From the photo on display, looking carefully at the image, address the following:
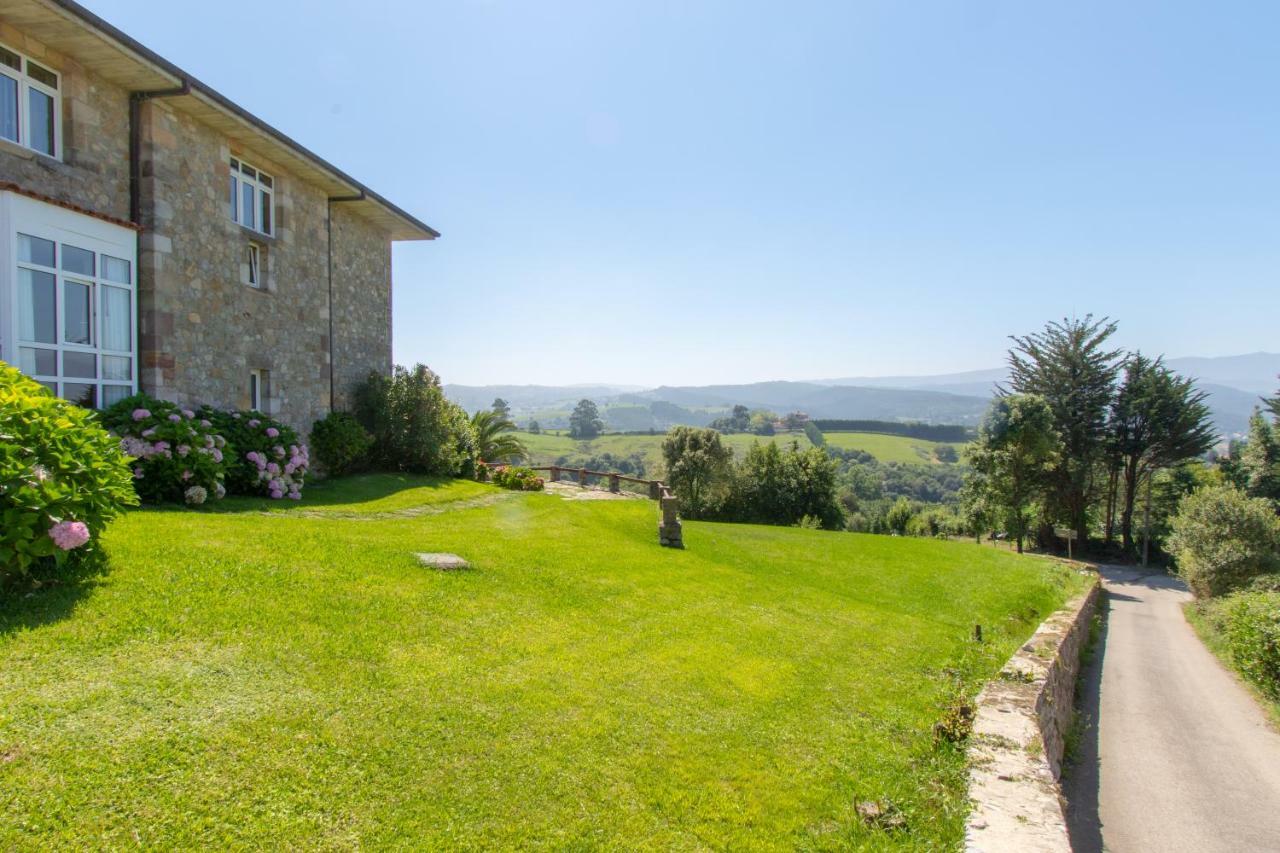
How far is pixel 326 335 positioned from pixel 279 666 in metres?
13.2

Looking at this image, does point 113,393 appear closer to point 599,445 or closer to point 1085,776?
point 1085,776

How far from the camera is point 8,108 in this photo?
29.0ft

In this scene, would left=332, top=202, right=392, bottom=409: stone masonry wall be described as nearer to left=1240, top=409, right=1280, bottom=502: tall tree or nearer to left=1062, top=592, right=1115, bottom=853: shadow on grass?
left=1062, top=592, right=1115, bottom=853: shadow on grass

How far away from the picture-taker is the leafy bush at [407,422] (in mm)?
17000

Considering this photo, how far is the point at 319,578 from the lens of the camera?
631 centimetres

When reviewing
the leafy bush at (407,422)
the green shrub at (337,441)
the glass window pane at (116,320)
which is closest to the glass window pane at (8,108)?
the glass window pane at (116,320)

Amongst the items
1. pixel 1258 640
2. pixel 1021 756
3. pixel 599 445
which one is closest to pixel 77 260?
pixel 1021 756

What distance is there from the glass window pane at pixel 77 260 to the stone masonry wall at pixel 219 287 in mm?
1142

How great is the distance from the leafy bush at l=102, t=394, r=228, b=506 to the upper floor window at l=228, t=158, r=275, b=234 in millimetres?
5140

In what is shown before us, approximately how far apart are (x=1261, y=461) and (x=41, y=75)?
4779cm

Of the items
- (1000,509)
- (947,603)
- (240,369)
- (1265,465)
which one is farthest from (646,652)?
(1265,465)

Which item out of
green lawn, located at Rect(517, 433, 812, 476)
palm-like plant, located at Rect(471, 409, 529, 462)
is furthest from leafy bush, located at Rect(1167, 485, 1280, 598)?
green lawn, located at Rect(517, 433, 812, 476)

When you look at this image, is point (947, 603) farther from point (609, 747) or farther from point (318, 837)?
point (318, 837)

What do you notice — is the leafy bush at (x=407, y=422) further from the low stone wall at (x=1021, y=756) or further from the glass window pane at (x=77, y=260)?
the low stone wall at (x=1021, y=756)
